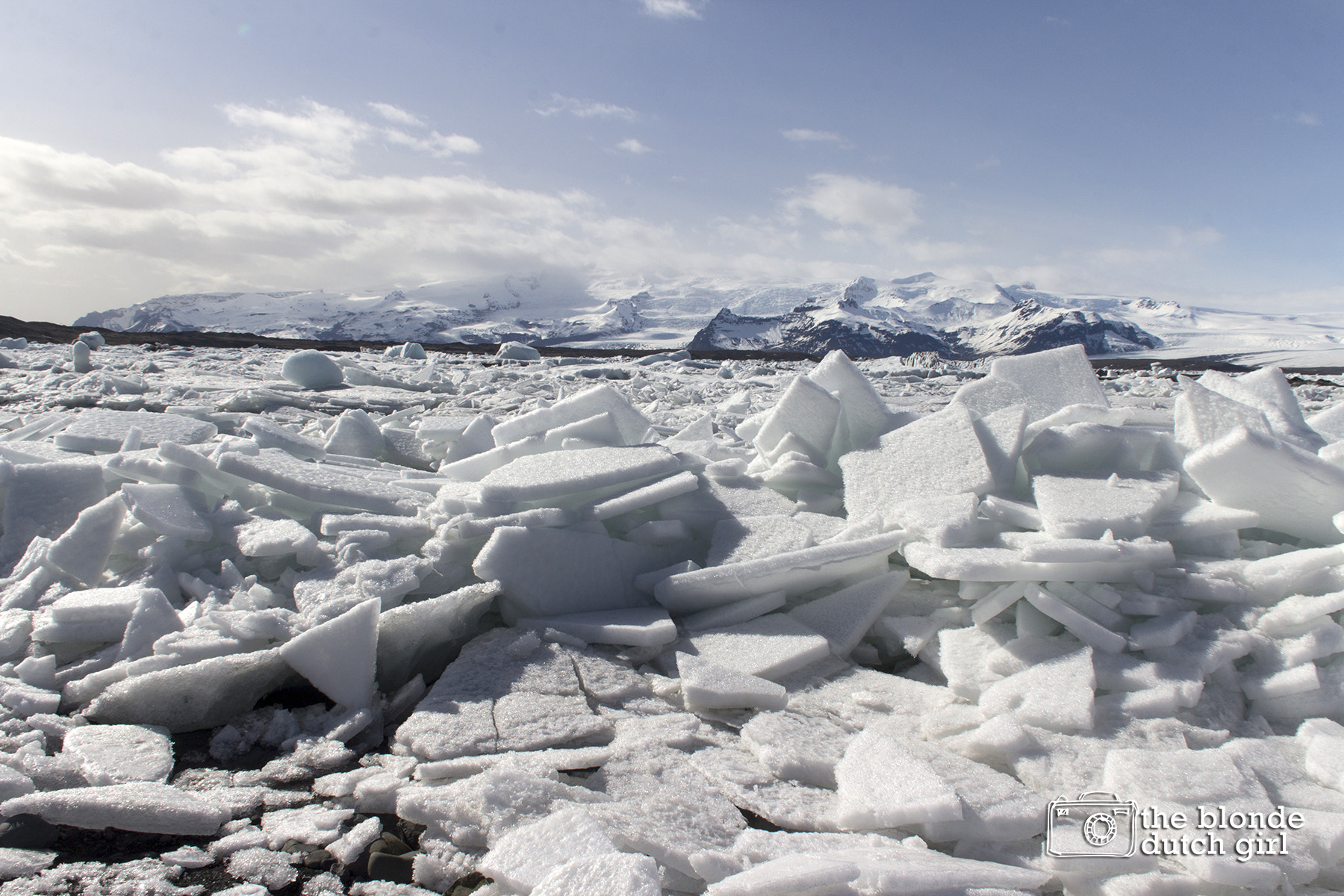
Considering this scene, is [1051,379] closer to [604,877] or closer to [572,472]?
[572,472]

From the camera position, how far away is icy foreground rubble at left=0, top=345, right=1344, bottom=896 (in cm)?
131

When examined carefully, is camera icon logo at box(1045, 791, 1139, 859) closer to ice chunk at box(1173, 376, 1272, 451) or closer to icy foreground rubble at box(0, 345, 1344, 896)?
icy foreground rubble at box(0, 345, 1344, 896)

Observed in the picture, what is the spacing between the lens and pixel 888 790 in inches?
55.3

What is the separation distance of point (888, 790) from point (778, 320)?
11505 centimetres

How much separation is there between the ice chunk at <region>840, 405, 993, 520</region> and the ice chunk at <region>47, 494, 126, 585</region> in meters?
2.51

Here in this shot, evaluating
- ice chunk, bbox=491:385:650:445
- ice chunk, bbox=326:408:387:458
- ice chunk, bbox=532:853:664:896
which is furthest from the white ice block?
ice chunk, bbox=532:853:664:896

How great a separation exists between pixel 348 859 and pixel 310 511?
5.41ft

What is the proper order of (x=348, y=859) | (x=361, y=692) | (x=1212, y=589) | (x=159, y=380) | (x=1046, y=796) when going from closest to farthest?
(x=348, y=859) < (x=1046, y=796) < (x=361, y=692) < (x=1212, y=589) < (x=159, y=380)

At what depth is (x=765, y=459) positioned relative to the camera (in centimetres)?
312

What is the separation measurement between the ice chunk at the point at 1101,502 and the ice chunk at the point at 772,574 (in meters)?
0.49

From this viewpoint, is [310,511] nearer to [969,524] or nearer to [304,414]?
[969,524]

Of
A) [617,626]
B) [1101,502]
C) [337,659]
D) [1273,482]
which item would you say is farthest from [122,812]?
[1273,482]

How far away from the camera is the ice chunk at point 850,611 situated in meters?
2.09

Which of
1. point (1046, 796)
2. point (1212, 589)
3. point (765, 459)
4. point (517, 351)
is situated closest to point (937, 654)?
point (1046, 796)
